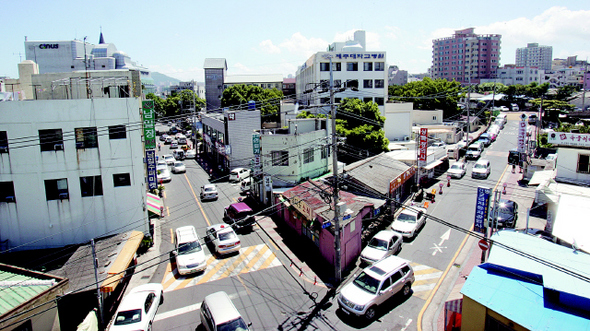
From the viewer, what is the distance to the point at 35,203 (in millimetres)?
20000

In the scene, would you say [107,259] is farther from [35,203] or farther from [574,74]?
[574,74]

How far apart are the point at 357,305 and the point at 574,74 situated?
14920 cm

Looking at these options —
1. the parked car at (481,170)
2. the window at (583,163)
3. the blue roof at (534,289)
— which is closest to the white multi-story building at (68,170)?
the blue roof at (534,289)

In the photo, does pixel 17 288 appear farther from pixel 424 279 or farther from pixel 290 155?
pixel 290 155

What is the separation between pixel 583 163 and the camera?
2327 centimetres

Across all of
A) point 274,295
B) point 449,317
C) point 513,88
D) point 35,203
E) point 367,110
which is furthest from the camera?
point 513,88

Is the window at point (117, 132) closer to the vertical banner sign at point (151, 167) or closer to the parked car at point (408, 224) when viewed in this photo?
the vertical banner sign at point (151, 167)

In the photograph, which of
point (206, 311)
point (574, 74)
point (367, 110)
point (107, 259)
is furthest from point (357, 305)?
point (574, 74)

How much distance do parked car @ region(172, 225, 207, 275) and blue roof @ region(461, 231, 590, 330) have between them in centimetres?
1258

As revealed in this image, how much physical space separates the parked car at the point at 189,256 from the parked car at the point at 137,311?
287 centimetres

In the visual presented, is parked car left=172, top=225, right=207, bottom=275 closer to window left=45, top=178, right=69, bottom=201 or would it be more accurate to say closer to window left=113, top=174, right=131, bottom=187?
window left=113, top=174, right=131, bottom=187

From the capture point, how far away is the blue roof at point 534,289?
10539 millimetres

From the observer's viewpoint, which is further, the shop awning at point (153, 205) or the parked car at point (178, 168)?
the parked car at point (178, 168)

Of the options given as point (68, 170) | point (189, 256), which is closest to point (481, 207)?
point (189, 256)
